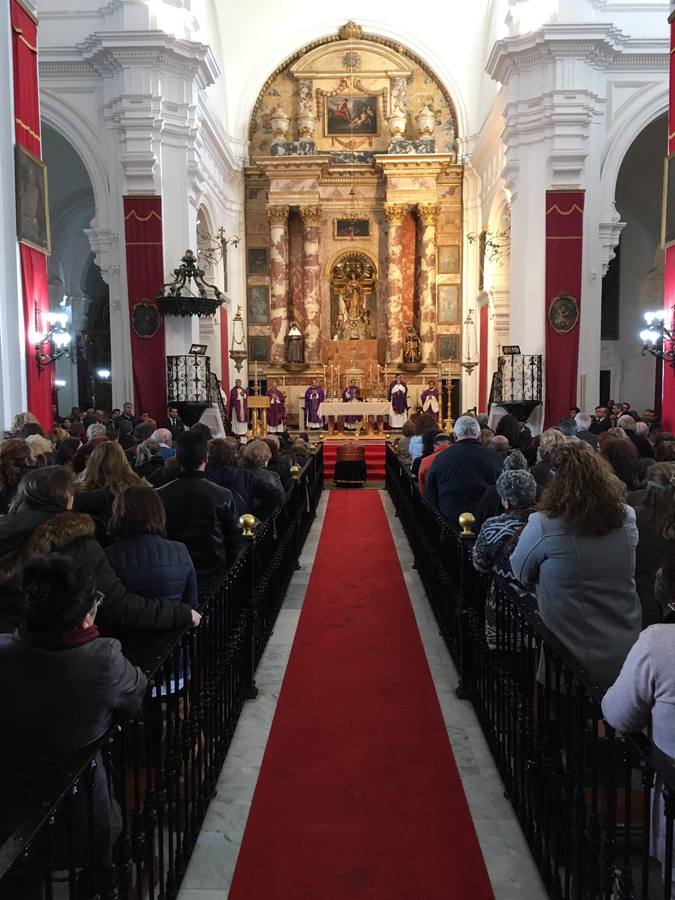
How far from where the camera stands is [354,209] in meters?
24.5

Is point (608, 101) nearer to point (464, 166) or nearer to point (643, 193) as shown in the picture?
point (643, 193)

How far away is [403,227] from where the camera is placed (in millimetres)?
24047

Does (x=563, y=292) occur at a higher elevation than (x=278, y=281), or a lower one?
lower

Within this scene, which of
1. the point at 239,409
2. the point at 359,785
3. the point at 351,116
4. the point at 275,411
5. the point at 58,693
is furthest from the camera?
the point at 351,116

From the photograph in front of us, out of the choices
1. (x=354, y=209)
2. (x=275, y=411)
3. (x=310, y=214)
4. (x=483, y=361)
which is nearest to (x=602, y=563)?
(x=483, y=361)

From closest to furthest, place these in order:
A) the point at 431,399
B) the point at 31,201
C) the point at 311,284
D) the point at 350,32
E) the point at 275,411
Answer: the point at 31,201 → the point at 275,411 → the point at 431,399 → the point at 350,32 → the point at 311,284

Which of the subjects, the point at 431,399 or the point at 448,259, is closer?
the point at 431,399

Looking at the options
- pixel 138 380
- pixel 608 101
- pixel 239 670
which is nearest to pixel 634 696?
pixel 239 670

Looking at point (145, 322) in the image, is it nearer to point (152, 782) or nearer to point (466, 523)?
point (466, 523)

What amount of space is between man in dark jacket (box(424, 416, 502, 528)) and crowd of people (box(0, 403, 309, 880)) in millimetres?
1655

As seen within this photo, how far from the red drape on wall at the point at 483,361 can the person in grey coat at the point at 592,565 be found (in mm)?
18151

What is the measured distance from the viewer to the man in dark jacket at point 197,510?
15.3 ft

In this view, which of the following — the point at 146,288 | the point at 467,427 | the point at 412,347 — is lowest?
the point at 467,427

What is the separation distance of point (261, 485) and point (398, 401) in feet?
51.7
